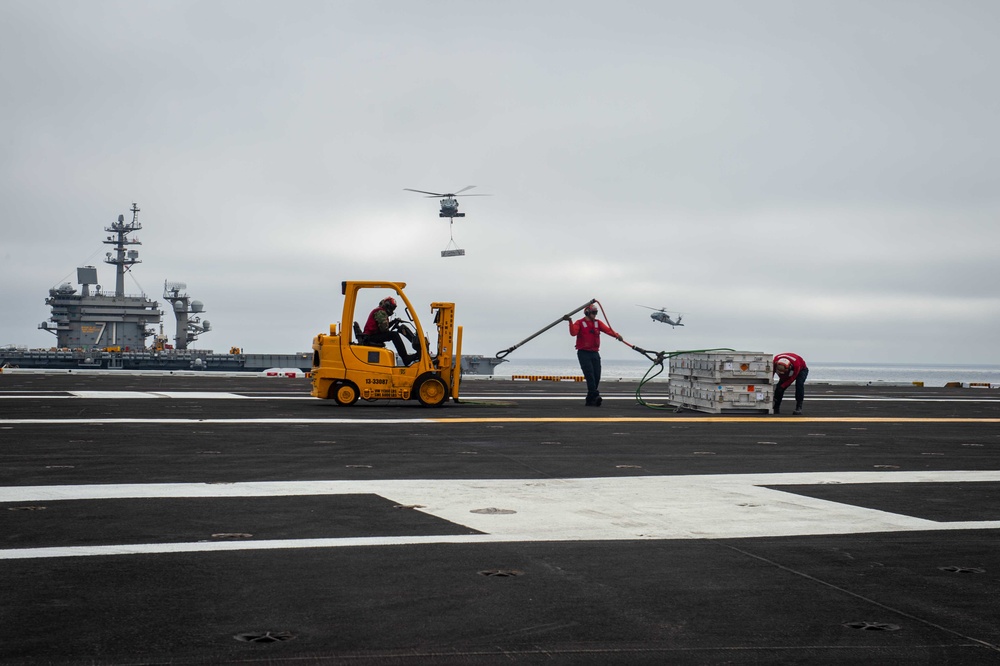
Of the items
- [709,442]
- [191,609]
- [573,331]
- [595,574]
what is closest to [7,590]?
[191,609]

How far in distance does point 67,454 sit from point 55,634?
6.96 metres

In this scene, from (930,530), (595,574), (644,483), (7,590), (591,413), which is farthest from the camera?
(591,413)

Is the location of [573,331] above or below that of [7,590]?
above

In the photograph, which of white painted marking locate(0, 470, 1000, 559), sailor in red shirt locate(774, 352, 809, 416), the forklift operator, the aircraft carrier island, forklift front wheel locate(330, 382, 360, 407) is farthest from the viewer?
the aircraft carrier island

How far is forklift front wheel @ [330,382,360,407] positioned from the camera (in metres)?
18.3

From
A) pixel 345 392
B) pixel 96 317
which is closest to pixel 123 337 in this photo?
pixel 96 317

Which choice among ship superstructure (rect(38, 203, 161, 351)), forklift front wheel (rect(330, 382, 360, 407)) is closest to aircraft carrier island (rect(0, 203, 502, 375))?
ship superstructure (rect(38, 203, 161, 351))

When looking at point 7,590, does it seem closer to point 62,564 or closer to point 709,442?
point 62,564

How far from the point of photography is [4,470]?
28.8 feet

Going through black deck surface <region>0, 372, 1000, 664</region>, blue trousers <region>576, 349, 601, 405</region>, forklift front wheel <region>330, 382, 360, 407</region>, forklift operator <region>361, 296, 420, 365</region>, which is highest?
forklift operator <region>361, 296, 420, 365</region>

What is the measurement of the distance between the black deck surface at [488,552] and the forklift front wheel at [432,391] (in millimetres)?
6023

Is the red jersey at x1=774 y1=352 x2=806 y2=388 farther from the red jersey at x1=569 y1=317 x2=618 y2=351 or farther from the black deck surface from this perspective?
the black deck surface

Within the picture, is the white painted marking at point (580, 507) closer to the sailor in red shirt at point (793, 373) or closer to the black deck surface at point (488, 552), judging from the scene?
the black deck surface at point (488, 552)

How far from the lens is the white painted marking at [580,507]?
19.7ft
